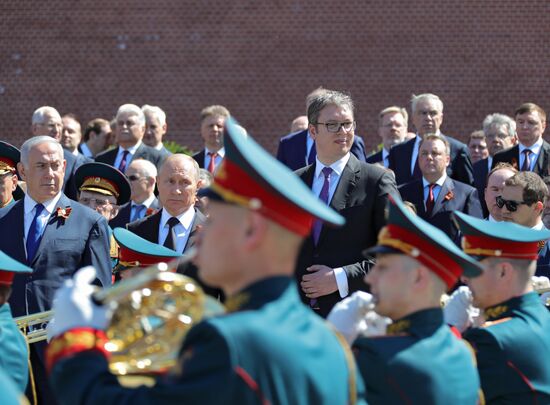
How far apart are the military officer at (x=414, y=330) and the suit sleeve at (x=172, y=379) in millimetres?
1152

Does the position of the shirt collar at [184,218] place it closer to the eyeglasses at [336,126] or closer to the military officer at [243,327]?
the eyeglasses at [336,126]

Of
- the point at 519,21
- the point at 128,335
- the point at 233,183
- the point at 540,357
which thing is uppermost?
the point at 519,21

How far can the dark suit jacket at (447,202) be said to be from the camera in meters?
9.02

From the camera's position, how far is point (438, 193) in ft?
30.5

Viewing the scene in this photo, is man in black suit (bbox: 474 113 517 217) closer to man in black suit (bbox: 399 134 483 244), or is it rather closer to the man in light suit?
man in black suit (bbox: 399 134 483 244)

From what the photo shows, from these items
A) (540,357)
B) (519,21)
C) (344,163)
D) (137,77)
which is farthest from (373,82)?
(540,357)

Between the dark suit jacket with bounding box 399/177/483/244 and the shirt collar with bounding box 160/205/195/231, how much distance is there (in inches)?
94.0

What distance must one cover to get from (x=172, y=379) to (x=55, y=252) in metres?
4.23

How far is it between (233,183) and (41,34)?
58.1 feet

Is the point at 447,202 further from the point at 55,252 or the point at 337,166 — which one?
the point at 55,252

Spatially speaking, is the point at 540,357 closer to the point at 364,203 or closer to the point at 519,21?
the point at 364,203

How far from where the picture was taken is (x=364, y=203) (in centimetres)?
661

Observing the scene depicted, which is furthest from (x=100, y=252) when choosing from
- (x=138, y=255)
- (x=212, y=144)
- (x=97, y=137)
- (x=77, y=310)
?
(x=97, y=137)

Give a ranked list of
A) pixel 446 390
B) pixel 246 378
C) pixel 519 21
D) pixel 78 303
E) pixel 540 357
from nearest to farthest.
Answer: pixel 246 378, pixel 78 303, pixel 446 390, pixel 540 357, pixel 519 21
